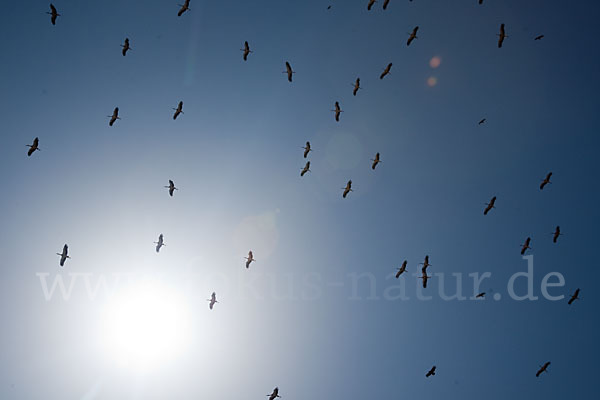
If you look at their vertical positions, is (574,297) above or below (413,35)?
below

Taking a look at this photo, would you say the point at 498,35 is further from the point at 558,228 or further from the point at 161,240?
the point at 161,240

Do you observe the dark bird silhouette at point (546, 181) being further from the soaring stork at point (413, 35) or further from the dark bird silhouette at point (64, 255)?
the dark bird silhouette at point (64, 255)

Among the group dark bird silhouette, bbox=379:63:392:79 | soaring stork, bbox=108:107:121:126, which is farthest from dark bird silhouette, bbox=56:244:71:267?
dark bird silhouette, bbox=379:63:392:79

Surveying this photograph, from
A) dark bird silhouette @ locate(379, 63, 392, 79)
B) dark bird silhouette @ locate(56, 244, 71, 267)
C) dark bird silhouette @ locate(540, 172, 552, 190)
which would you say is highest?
dark bird silhouette @ locate(379, 63, 392, 79)

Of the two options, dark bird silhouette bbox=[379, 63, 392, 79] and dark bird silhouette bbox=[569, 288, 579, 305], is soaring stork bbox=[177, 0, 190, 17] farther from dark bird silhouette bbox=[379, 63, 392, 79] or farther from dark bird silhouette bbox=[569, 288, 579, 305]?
dark bird silhouette bbox=[569, 288, 579, 305]

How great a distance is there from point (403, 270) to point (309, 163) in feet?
32.9

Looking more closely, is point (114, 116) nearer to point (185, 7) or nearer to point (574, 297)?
point (185, 7)

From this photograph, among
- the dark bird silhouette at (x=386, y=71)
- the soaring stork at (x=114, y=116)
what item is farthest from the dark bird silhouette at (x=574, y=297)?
the soaring stork at (x=114, y=116)

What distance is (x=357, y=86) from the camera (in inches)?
1467

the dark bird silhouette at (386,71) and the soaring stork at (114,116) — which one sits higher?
the dark bird silhouette at (386,71)

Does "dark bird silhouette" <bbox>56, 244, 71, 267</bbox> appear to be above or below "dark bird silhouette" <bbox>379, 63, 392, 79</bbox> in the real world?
below

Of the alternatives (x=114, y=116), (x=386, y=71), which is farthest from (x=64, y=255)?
(x=386, y=71)

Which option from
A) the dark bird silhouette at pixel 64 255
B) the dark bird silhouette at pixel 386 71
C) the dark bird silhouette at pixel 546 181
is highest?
the dark bird silhouette at pixel 386 71

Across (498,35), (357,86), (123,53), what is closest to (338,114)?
(357,86)
